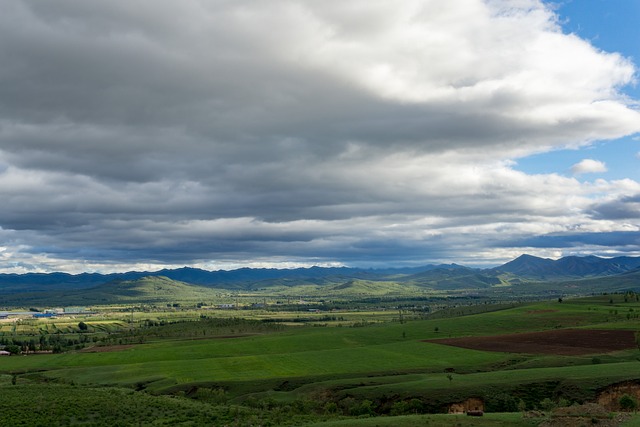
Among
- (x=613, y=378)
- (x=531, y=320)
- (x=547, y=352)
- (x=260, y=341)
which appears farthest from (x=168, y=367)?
(x=531, y=320)

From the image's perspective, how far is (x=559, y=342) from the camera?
12988cm

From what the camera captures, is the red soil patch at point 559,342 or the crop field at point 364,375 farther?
the red soil patch at point 559,342

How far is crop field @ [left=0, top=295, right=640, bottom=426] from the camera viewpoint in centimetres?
6494

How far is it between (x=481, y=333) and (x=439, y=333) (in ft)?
51.3

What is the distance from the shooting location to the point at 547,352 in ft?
381

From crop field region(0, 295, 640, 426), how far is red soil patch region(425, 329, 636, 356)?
262mm

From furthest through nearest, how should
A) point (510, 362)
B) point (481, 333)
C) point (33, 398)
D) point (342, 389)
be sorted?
point (481, 333) → point (510, 362) → point (342, 389) → point (33, 398)

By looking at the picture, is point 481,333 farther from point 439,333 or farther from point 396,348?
point 396,348

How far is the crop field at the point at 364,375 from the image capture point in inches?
2557

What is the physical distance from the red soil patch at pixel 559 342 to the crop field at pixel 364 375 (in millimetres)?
262

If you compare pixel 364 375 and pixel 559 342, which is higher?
pixel 559 342

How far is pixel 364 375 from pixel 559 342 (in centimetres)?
5768

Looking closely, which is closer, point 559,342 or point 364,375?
point 364,375

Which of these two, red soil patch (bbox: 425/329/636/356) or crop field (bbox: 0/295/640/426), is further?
red soil patch (bbox: 425/329/636/356)
